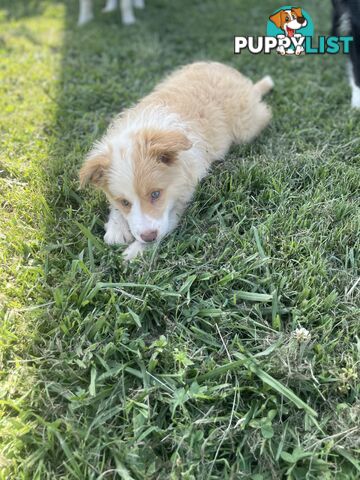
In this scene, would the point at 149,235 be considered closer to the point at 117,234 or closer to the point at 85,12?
the point at 117,234

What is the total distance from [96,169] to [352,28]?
2.53 metres

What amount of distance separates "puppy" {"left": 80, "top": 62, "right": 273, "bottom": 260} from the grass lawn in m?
0.14

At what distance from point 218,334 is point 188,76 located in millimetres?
2171

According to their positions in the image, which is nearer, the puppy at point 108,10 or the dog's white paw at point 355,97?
the dog's white paw at point 355,97

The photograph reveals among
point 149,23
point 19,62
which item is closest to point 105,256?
point 19,62

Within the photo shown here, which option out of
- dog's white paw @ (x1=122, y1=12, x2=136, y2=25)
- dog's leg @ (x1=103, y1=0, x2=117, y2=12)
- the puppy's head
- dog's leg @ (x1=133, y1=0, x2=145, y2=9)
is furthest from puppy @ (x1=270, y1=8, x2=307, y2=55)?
the puppy's head

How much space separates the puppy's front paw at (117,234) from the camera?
2.66 meters

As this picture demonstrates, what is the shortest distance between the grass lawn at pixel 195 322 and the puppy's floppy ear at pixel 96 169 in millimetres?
335

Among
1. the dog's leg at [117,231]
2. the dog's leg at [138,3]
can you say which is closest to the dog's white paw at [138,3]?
the dog's leg at [138,3]

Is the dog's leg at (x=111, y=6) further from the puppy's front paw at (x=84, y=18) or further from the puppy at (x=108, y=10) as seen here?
the puppy's front paw at (x=84, y=18)

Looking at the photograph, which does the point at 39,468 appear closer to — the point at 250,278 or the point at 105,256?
the point at 105,256

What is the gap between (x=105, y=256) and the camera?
2.54 m

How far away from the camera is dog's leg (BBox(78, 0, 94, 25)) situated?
231 inches

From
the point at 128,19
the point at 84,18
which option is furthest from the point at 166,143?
the point at 84,18
